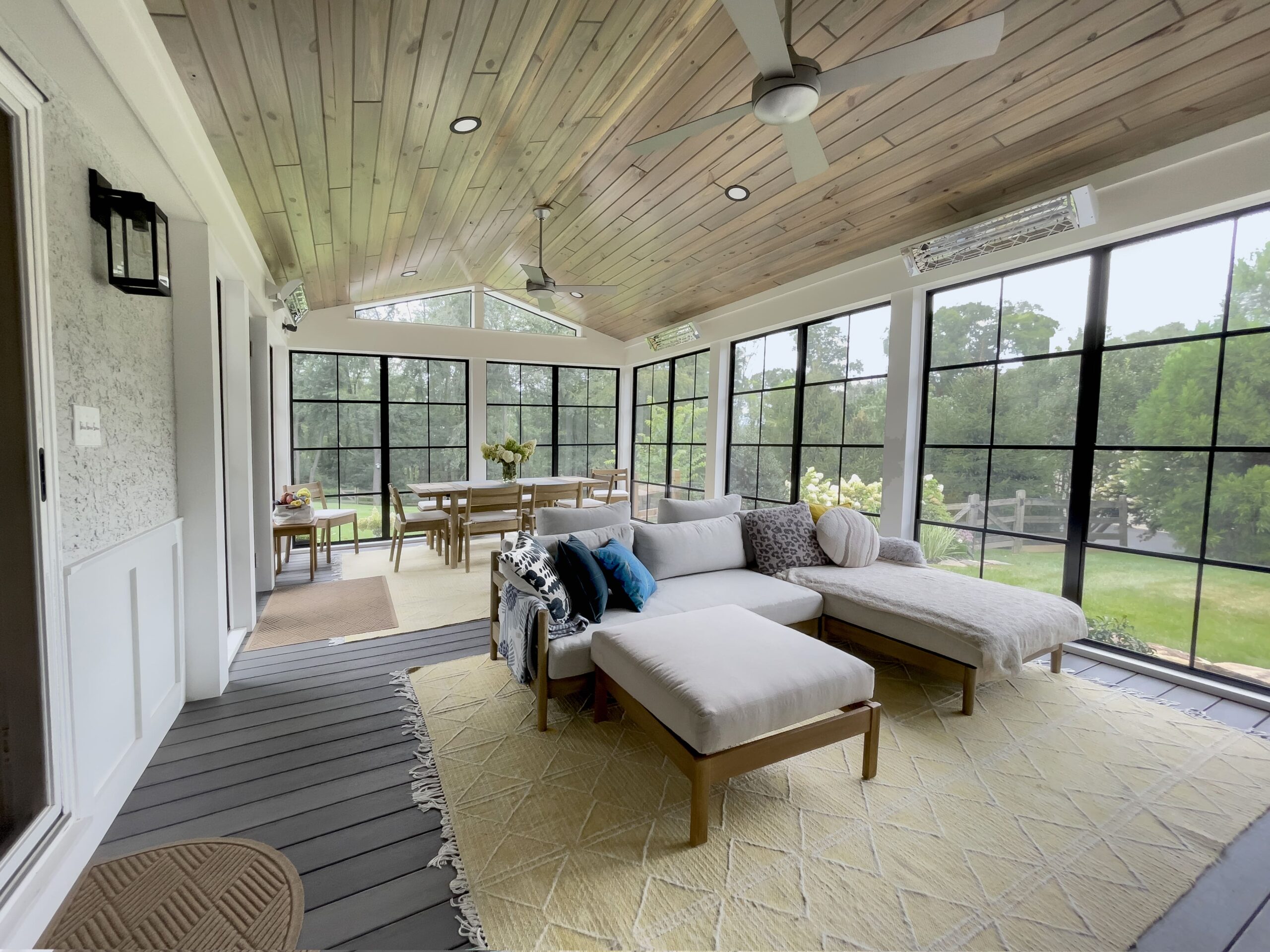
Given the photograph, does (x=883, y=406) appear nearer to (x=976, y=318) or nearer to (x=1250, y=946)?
(x=976, y=318)

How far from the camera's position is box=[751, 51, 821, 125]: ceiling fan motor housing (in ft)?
5.85

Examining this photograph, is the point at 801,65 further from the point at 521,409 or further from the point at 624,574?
the point at 521,409

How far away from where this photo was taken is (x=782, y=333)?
203 inches

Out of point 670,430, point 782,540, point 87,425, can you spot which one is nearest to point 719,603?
point 782,540

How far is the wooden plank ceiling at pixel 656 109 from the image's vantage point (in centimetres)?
199

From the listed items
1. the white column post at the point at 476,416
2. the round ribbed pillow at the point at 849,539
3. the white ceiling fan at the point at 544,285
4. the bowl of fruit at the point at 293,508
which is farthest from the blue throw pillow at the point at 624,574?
the white column post at the point at 476,416

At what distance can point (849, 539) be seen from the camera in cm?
342

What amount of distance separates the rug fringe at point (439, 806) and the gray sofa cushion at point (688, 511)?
1753mm

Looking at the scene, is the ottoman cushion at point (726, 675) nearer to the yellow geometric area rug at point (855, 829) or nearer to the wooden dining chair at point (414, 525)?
the yellow geometric area rug at point (855, 829)

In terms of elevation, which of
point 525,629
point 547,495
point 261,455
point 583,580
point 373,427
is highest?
point 373,427

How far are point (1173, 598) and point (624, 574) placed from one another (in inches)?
112

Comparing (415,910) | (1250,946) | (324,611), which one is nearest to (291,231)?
(324,611)

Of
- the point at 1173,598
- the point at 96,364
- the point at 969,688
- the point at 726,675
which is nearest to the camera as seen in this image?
the point at 96,364

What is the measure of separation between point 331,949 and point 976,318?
14.4 ft
